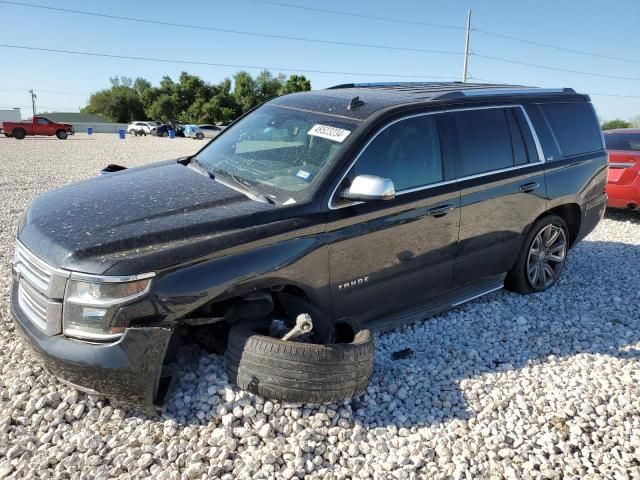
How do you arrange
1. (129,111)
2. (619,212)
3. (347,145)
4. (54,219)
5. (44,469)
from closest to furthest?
(44,469) → (54,219) → (347,145) → (619,212) → (129,111)

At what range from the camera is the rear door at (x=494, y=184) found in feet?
13.3

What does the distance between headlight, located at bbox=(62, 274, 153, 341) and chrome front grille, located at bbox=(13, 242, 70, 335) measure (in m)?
0.07

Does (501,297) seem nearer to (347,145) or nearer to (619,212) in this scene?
(347,145)

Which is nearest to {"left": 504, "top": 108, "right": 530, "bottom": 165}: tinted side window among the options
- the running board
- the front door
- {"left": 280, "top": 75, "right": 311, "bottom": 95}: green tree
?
the front door

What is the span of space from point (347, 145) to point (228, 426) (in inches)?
76.4

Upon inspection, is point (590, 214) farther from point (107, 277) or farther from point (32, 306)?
point (32, 306)

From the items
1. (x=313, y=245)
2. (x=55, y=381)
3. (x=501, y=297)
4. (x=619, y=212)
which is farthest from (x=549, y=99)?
(x=619, y=212)

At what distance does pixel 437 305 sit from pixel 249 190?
71.3 inches

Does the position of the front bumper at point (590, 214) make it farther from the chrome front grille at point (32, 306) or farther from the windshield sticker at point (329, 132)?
the chrome front grille at point (32, 306)

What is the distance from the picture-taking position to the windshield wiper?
3.23 meters

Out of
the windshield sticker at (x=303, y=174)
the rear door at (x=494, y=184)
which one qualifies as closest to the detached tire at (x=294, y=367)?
the windshield sticker at (x=303, y=174)

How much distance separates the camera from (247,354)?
9.45 ft

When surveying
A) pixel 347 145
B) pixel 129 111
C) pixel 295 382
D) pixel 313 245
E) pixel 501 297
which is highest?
pixel 347 145

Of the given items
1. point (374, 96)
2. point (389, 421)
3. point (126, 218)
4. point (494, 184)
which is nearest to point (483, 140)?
point (494, 184)
